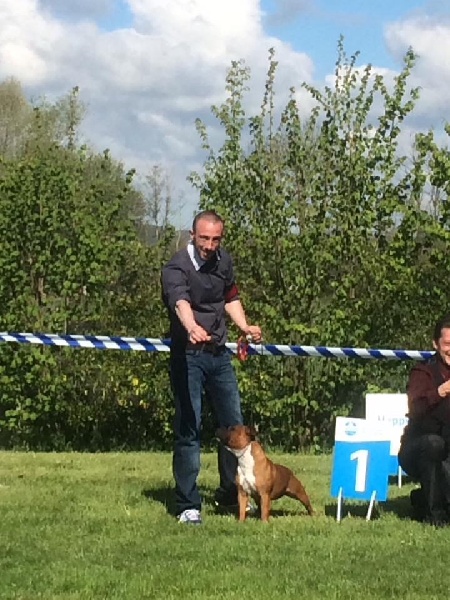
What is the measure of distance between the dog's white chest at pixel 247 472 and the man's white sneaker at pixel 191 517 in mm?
347

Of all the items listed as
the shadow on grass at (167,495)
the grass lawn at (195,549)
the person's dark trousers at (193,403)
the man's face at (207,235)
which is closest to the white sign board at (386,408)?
the grass lawn at (195,549)

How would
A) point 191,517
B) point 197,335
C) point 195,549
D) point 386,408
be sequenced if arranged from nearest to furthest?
point 195,549 < point 197,335 < point 191,517 < point 386,408

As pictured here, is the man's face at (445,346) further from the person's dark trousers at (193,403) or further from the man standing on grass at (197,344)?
the person's dark trousers at (193,403)

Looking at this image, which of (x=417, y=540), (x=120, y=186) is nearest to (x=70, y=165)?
(x=120, y=186)

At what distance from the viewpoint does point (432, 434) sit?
700 cm

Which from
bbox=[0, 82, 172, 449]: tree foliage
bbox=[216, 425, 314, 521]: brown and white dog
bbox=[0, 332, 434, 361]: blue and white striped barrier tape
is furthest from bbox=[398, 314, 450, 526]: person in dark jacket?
bbox=[0, 82, 172, 449]: tree foliage

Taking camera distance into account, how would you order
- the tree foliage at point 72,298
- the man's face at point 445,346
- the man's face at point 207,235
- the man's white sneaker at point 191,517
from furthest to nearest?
the tree foliage at point 72,298
the man's face at point 445,346
the man's white sneaker at point 191,517
the man's face at point 207,235

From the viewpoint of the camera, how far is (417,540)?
6.33 meters

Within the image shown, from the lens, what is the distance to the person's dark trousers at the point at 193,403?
6.86 meters

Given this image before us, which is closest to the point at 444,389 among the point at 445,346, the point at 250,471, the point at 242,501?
the point at 445,346

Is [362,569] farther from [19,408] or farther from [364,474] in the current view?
[19,408]

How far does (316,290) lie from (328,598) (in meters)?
8.31

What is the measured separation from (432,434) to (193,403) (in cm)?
161

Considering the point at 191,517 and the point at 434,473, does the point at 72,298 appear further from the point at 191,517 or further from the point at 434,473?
the point at 434,473
